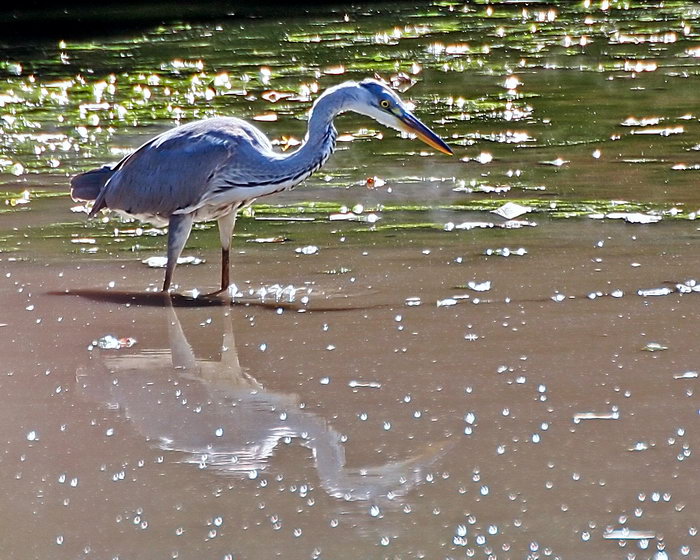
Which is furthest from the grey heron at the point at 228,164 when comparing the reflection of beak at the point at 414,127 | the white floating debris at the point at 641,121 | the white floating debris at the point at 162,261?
the white floating debris at the point at 641,121

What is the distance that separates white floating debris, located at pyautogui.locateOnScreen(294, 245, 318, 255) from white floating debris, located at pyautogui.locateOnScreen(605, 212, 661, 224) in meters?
1.69

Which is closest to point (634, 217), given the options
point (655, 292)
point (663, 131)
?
point (655, 292)

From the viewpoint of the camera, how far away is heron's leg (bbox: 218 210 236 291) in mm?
6984

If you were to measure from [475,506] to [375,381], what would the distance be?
1235mm

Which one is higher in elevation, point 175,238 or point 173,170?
point 173,170

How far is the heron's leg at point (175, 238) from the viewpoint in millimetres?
6906

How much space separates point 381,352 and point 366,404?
63 centimetres

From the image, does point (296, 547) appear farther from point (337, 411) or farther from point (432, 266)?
point (432, 266)

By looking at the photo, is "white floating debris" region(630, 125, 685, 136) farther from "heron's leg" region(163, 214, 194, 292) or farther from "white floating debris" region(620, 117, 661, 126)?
"heron's leg" region(163, 214, 194, 292)

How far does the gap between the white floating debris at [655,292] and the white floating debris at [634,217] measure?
134cm

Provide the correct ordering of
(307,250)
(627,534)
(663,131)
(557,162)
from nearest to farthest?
(627,534)
(307,250)
(557,162)
(663,131)

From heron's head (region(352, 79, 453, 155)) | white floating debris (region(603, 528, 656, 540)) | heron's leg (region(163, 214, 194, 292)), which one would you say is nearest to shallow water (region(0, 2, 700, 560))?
white floating debris (region(603, 528, 656, 540))

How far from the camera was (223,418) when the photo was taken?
5168mm

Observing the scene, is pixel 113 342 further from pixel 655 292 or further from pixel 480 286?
pixel 655 292
